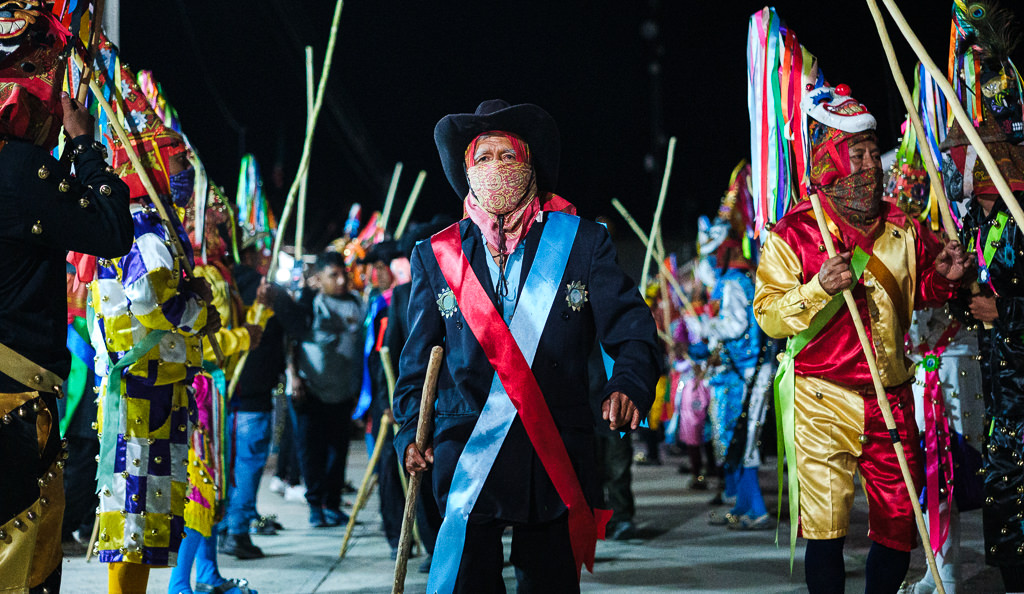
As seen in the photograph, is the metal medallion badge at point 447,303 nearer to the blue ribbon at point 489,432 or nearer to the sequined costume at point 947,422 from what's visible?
the blue ribbon at point 489,432

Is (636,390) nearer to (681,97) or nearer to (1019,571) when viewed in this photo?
(1019,571)

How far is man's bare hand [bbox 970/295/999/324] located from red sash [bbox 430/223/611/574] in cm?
224

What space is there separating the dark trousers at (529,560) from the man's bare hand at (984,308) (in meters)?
2.41

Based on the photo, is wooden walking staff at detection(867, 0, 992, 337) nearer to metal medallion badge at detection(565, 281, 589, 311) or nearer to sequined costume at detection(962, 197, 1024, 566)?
sequined costume at detection(962, 197, 1024, 566)

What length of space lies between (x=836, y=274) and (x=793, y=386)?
62cm

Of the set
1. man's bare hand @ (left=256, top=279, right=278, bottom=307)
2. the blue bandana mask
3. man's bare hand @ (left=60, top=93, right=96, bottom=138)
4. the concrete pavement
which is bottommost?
the concrete pavement

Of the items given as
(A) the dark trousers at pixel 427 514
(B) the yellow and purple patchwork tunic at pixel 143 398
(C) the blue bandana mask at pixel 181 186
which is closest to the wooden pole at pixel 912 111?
(B) the yellow and purple patchwork tunic at pixel 143 398

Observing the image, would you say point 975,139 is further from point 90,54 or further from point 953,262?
point 90,54

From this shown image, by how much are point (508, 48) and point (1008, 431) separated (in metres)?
14.5

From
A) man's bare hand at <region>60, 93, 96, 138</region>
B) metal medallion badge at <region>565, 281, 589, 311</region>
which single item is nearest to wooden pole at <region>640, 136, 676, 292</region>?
metal medallion badge at <region>565, 281, 589, 311</region>

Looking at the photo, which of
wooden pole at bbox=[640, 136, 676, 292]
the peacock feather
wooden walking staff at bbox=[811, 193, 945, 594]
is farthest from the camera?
wooden pole at bbox=[640, 136, 676, 292]

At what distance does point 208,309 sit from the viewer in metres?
4.42

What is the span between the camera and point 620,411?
2.93 metres

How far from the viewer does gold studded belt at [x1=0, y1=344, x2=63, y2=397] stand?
107 inches
